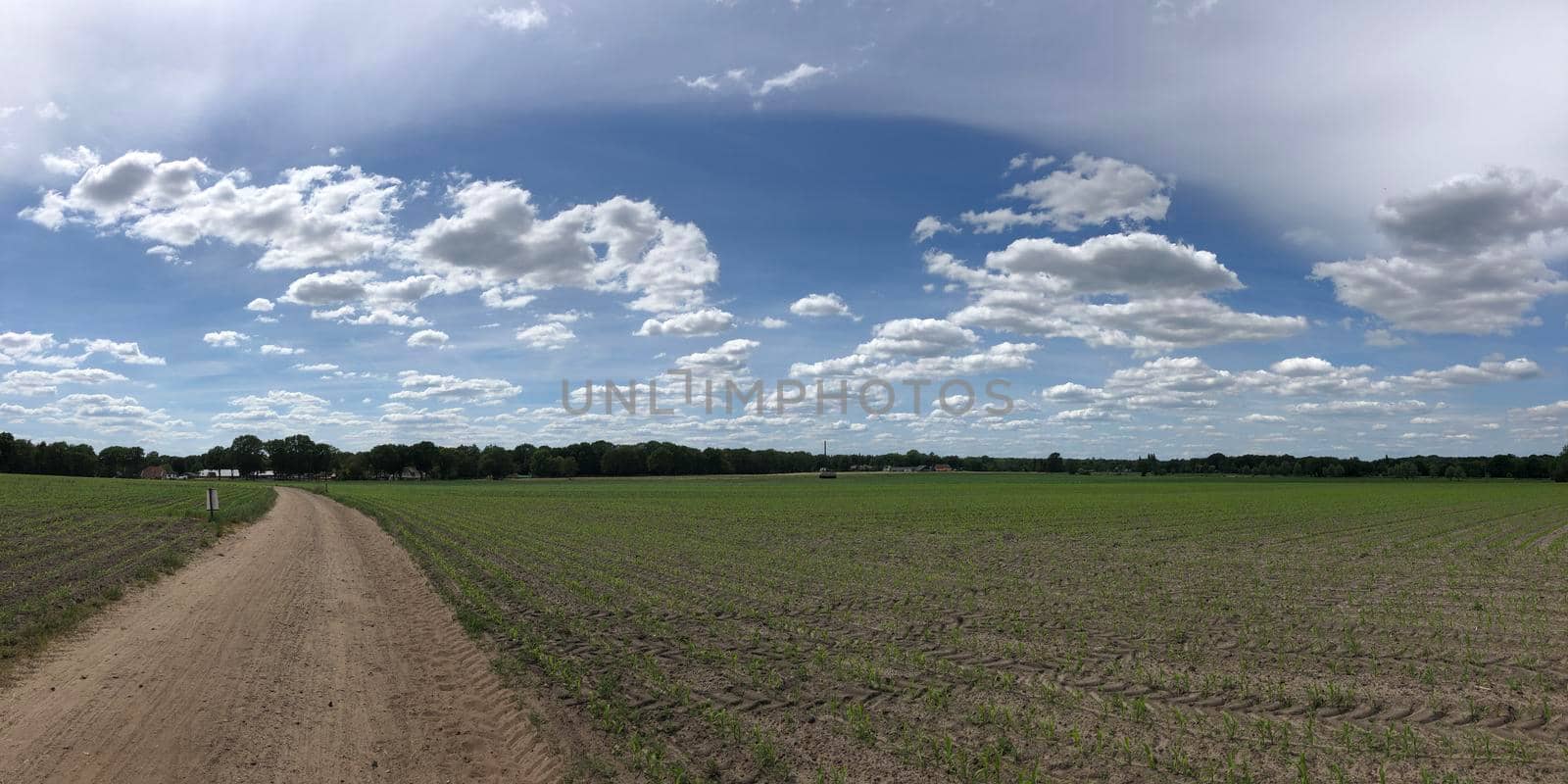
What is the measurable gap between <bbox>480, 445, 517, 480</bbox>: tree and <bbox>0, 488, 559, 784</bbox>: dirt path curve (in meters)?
171

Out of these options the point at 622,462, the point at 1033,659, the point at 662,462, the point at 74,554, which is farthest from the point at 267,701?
the point at 622,462

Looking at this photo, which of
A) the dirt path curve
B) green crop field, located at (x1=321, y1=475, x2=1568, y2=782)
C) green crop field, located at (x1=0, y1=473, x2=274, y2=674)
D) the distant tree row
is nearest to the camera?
the dirt path curve

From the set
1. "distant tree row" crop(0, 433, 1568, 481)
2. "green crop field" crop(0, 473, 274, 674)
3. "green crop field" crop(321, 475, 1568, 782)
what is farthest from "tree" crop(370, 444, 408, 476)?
"green crop field" crop(321, 475, 1568, 782)

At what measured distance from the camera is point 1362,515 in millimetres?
47156

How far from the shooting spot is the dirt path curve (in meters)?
7.83

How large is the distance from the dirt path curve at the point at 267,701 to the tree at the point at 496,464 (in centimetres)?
17141

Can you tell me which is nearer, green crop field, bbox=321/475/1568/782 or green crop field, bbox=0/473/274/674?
green crop field, bbox=321/475/1568/782

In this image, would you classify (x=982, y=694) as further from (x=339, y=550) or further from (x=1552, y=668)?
(x=339, y=550)

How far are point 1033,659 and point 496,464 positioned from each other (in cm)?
18174

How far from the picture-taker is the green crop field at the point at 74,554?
13.9 m

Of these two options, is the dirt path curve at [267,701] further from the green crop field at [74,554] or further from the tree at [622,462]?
the tree at [622,462]

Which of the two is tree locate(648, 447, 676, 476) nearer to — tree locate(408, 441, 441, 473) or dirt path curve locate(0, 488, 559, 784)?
tree locate(408, 441, 441, 473)

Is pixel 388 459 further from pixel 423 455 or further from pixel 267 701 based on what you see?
pixel 267 701

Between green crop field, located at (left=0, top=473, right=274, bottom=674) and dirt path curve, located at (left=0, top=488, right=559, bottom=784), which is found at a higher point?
green crop field, located at (left=0, top=473, right=274, bottom=674)
